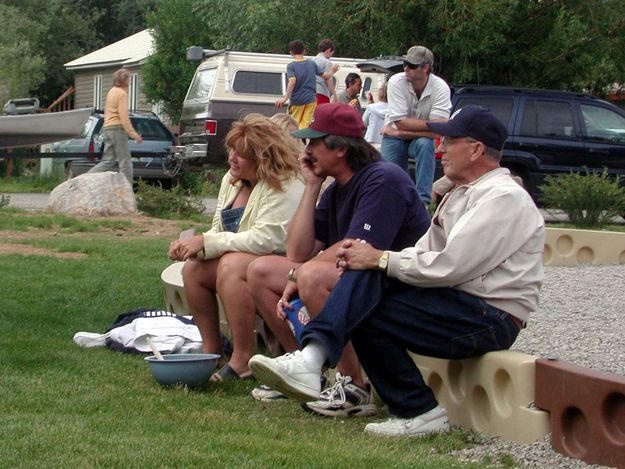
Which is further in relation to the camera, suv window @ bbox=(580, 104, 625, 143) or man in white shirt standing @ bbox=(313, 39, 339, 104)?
suv window @ bbox=(580, 104, 625, 143)

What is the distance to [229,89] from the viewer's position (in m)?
20.6

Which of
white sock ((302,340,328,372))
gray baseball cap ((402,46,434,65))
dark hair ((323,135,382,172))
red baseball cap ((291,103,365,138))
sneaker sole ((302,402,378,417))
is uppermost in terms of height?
gray baseball cap ((402,46,434,65))

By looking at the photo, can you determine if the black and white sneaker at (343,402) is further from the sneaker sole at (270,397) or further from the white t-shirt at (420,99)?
the white t-shirt at (420,99)

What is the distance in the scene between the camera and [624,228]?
15031 mm

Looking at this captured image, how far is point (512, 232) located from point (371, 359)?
80cm

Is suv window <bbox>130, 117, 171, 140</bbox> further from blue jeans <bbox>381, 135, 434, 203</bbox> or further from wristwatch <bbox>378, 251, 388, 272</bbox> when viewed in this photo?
wristwatch <bbox>378, 251, 388, 272</bbox>

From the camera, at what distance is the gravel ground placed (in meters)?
4.51

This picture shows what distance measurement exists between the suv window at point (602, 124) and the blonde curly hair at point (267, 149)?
37.7 ft

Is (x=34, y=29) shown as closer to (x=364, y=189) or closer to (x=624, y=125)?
(x=624, y=125)

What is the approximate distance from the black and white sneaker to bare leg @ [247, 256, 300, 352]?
510 millimetres

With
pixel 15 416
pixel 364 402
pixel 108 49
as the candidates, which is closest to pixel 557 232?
pixel 364 402

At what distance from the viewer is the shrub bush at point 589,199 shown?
45.1 ft

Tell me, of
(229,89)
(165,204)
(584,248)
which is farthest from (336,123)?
(229,89)

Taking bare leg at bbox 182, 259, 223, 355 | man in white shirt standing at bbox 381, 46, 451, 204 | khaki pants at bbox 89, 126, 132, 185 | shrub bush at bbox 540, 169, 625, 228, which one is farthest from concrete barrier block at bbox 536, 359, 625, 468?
khaki pants at bbox 89, 126, 132, 185
